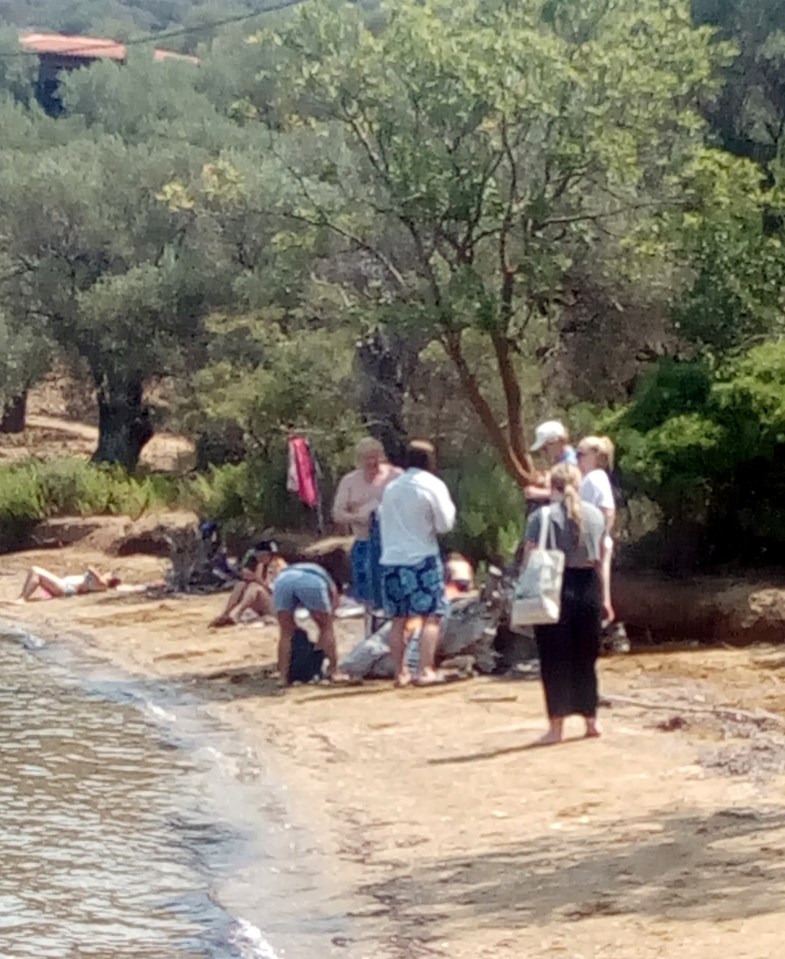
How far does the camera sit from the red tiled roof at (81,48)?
51906 mm

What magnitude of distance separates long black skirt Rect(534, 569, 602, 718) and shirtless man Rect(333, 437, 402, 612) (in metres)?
3.23

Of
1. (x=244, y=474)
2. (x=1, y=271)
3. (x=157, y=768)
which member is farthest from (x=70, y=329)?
(x=157, y=768)

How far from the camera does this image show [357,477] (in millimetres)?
13117

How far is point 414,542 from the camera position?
1216 cm

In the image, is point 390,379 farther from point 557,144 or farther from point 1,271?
point 1,271

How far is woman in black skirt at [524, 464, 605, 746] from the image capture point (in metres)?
9.77

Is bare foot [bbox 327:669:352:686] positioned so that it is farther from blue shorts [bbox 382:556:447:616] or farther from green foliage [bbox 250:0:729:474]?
green foliage [bbox 250:0:729:474]

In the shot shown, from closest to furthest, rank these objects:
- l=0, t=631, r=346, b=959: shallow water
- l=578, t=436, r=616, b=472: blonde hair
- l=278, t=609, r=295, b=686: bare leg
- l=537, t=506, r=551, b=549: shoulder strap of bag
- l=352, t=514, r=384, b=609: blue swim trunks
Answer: l=0, t=631, r=346, b=959: shallow water, l=537, t=506, r=551, b=549: shoulder strap of bag, l=578, t=436, r=616, b=472: blonde hair, l=278, t=609, r=295, b=686: bare leg, l=352, t=514, r=384, b=609: blue swim trunks

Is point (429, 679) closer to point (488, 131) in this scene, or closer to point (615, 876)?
point (488, 131)

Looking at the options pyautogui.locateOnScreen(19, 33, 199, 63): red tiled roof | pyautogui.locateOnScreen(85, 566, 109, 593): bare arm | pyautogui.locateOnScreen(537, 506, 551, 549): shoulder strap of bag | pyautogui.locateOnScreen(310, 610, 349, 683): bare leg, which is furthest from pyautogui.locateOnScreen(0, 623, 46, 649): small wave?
pyautogui.locateOnScreen(19, 33, 199, 63): red tiled roof

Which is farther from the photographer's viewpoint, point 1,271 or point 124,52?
point 124,52

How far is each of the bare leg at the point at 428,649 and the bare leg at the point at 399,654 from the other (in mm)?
99

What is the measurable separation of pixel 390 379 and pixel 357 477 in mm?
6475

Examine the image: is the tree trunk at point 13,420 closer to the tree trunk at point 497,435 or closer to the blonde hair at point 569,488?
the tree trunk at point 497,435
